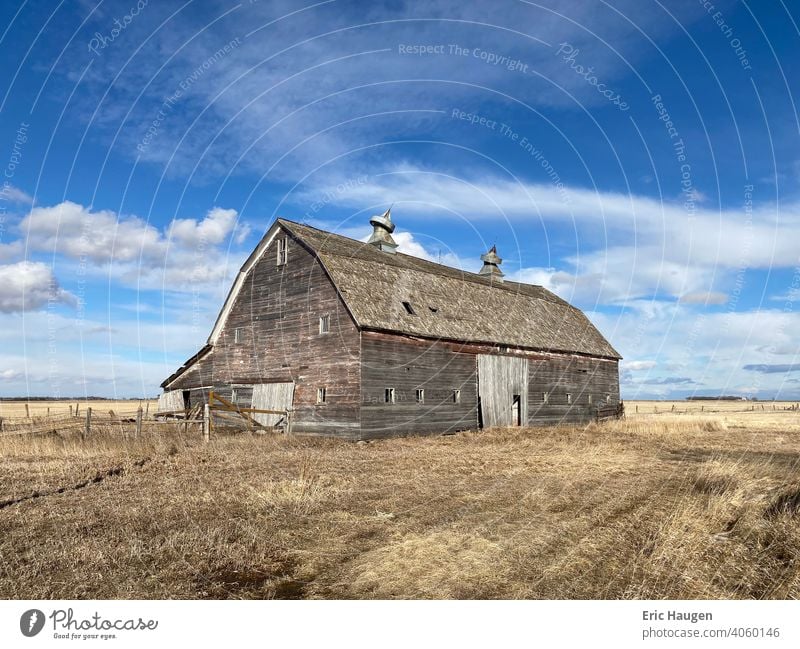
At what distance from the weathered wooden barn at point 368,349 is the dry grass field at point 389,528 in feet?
23.2

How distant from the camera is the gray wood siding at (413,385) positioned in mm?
22297

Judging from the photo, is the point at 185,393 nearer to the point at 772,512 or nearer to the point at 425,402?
the point at 425,402

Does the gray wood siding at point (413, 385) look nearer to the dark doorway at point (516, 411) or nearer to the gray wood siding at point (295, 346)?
the gray wood siding at point (295, 346)

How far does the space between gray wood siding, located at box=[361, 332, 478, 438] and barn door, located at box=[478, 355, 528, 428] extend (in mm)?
724

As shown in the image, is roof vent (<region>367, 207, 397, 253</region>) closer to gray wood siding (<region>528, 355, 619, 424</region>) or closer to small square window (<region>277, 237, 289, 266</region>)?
small square window (<region>277, 237, 289, 266</region>)

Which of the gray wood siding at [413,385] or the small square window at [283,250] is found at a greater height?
the small square window at [283,250]

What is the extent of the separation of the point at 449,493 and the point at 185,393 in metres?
21.3

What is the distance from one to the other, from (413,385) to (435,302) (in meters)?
5.17

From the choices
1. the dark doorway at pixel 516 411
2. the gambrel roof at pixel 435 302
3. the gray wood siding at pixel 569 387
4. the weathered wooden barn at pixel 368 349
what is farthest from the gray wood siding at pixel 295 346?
the gray wood siding at pixel 569 387

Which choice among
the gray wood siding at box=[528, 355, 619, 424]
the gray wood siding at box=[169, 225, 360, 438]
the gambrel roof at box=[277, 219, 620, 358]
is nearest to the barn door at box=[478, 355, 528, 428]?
the gray wood siding at box=[528, 355, 619, 424]

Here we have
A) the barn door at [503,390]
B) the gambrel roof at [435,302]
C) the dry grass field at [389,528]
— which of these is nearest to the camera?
the dry grass field at [389,528]

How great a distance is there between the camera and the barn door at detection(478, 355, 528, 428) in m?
27.2

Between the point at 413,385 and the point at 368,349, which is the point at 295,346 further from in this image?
the point at 413,385

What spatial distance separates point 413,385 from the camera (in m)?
24.0
